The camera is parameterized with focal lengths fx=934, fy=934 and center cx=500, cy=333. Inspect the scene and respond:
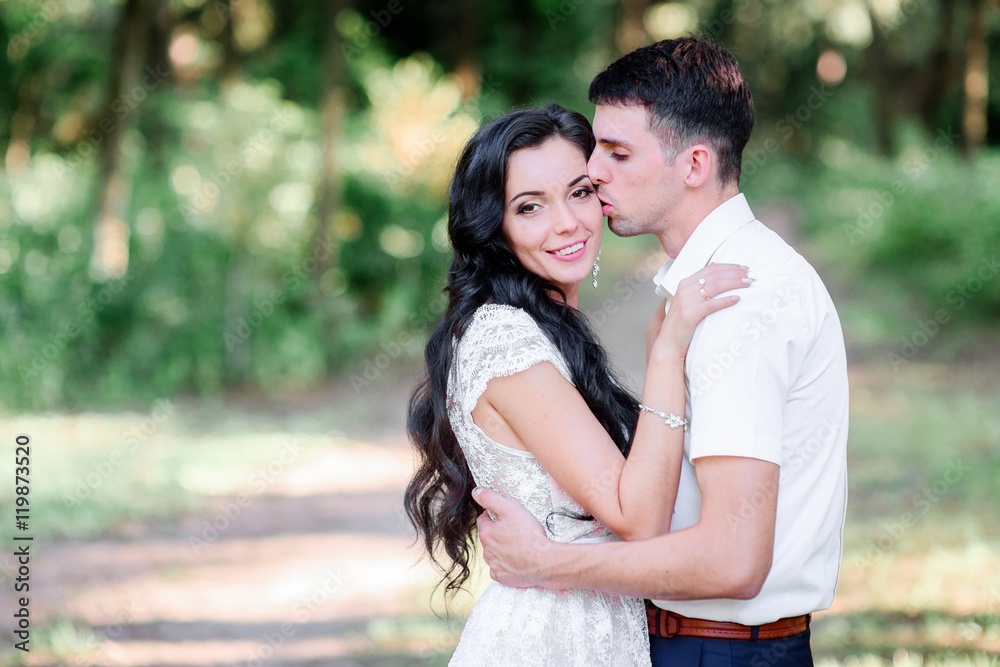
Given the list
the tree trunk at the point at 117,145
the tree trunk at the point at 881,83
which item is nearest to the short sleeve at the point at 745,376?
the tree trunk at the point at 117,145

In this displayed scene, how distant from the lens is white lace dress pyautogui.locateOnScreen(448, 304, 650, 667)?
2.55m

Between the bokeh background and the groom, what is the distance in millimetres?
744

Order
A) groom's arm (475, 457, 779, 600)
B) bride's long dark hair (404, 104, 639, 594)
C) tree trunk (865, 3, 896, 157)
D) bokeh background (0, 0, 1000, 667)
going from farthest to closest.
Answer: tree trunk (865, 3, 896, 157), bokeh background (0, 0, 1000, 667), bride's long dark hair (404, 104, 639, 594), groom's arm (475, 457, 779, 600)

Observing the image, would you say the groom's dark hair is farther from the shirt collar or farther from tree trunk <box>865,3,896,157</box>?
tree trunk <box>865,3,896,157</box>

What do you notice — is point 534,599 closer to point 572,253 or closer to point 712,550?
point 712,550

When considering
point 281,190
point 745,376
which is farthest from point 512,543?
point 281,190

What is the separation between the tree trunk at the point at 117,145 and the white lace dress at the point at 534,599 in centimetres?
999

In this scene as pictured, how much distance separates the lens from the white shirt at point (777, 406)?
6.91 ft

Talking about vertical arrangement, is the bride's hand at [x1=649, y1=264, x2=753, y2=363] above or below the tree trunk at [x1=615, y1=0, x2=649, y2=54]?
below

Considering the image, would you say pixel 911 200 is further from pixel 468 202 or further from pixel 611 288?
pixel 468 202

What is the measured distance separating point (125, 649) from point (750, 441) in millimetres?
4404

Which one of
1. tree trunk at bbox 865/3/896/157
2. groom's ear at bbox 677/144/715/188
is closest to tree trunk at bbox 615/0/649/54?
tree trunk at bbox 865/3/896/157

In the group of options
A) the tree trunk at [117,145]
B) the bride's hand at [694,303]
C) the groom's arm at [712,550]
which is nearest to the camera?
the groom's arm at [712,550]

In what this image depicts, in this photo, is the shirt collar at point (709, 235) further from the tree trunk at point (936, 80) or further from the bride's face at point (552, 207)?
the tree trunk at point (936, 80)
